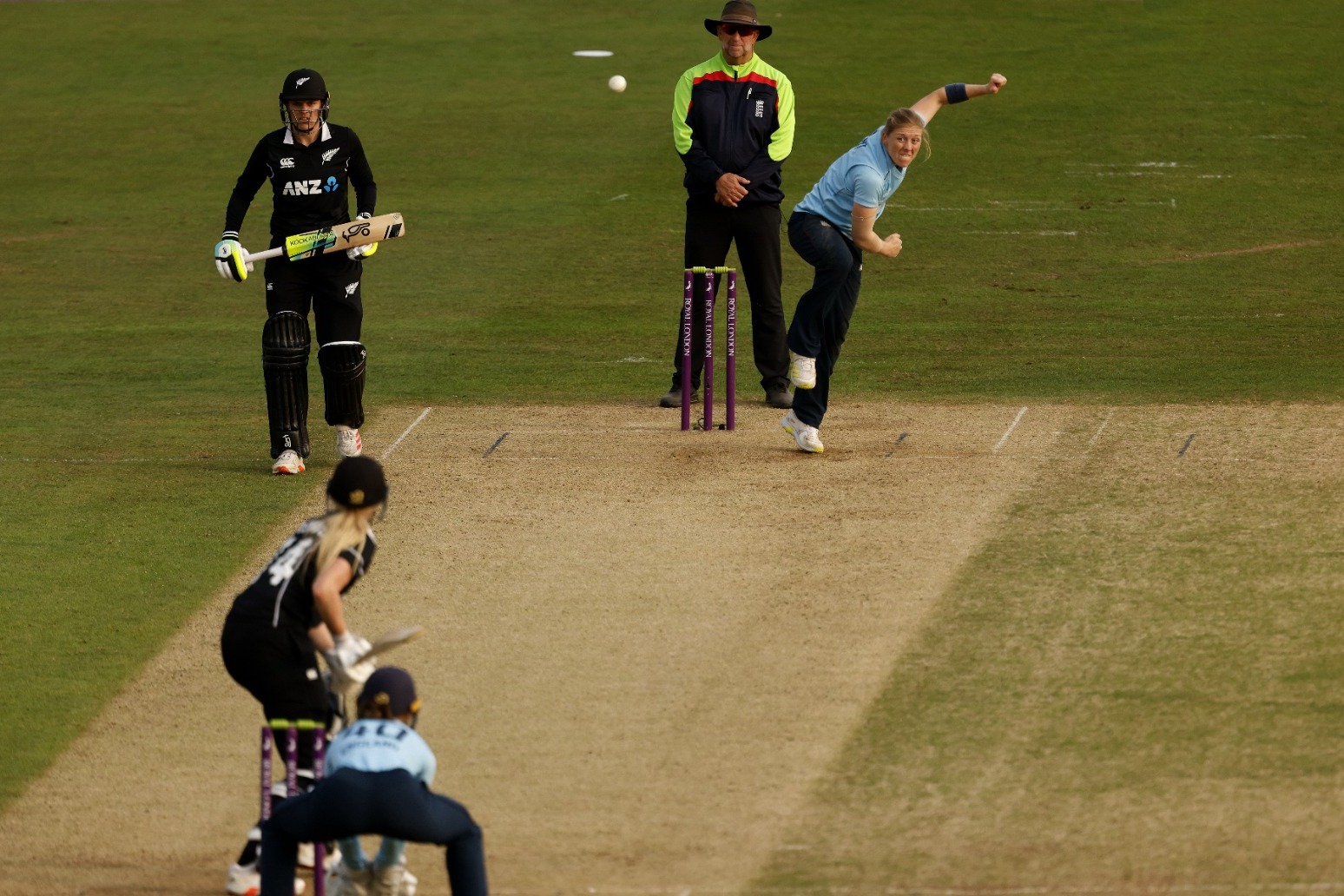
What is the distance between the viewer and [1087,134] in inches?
774

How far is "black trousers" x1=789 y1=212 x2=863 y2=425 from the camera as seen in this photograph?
10.7 m

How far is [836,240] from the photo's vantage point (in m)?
10.7

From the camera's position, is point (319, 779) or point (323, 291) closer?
point (319, 779)

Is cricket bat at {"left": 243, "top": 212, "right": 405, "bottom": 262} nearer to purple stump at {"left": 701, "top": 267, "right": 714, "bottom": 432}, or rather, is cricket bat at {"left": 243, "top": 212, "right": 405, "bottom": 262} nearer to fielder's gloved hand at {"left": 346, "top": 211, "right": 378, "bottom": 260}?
fielder's gloved hand at {"left": 346, "top": 211, "right": 378, "bottom": 260}

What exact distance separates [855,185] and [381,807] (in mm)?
5533

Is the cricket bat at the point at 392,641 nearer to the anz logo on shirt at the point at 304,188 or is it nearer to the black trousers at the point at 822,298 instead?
the black trousers at the point at 822,298

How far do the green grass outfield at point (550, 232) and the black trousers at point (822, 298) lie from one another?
5.37 feet

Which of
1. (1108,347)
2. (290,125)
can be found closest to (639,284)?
(1108,347)

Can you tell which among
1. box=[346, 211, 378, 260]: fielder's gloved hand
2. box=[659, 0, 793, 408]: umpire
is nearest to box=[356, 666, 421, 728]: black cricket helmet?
box=[346, 211, 378, 260]: fielder's gloved hand

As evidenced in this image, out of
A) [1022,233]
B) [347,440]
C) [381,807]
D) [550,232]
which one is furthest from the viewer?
[550,232]

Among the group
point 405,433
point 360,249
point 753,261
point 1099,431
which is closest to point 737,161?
point 753,261

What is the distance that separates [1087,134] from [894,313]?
5.90 m

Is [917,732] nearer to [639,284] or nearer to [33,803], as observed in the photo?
[33,803]

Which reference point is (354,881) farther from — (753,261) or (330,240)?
(753,261)
